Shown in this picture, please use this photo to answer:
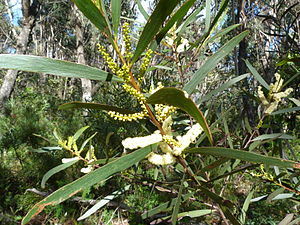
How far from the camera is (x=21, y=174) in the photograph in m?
2.25

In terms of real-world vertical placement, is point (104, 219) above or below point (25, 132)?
below

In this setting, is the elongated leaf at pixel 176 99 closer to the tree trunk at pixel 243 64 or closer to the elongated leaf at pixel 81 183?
the elongated leaf at pixel 81 183

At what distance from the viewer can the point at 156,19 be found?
363 mm

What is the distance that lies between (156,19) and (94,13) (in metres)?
0.10

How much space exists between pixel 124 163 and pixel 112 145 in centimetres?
212

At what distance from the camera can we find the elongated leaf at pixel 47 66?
0.33 metres

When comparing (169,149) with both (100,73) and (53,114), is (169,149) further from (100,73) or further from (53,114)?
(53,114)

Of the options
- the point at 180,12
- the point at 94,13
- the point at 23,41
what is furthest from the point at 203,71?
the point at 23,41

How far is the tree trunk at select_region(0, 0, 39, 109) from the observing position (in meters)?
4.14

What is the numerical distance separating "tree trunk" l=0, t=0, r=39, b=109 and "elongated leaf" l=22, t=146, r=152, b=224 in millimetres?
4557

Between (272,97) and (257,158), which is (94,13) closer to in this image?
(257,158)

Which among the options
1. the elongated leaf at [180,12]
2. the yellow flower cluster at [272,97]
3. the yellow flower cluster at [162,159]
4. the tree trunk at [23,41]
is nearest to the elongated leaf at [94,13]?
the elongated leaf at [180,12]

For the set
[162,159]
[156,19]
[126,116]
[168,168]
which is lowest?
[168,168]

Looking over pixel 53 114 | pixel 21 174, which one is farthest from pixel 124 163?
pixel 53 114
